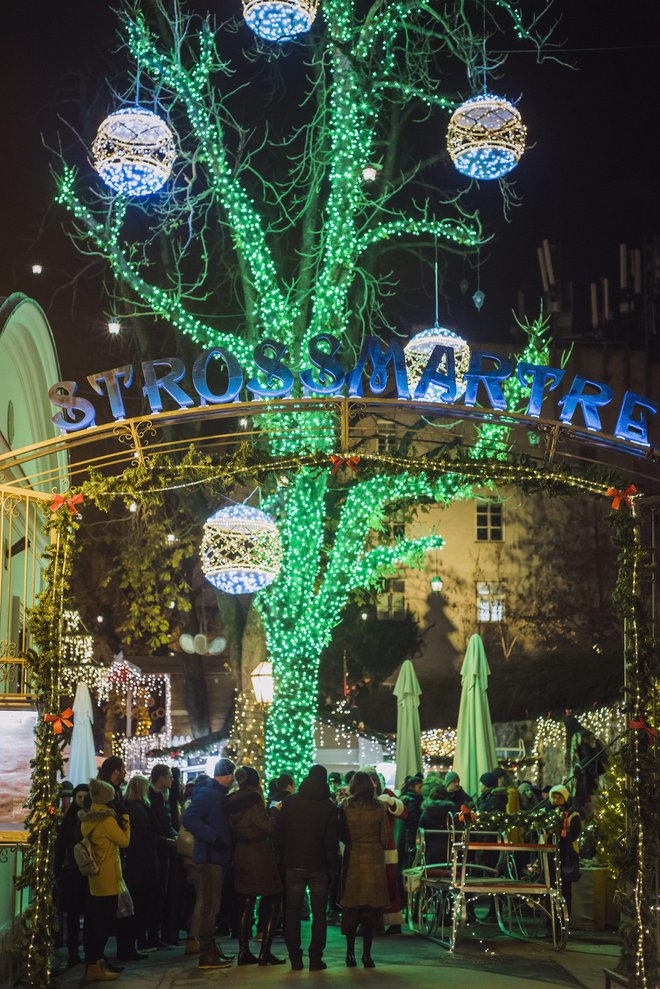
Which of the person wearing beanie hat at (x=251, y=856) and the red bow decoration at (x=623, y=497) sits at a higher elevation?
the red bow decoration at (x=623, y=497)

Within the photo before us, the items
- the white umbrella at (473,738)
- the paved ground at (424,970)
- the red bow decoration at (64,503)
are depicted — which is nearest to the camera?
the paved ground at (424,970)

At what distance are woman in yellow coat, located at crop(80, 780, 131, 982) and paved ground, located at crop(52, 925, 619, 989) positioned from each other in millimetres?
231

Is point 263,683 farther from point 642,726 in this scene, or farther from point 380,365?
point 642,726

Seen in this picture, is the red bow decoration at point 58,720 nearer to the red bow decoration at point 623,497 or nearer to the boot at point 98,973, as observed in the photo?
the boot at point 98,973

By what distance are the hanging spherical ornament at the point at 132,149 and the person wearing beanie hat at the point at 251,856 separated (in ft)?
20.9

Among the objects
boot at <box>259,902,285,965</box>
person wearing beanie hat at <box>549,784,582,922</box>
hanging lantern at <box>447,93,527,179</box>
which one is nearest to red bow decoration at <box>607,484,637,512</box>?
person wearing beanie hat at <box>549,784,582,922</box>

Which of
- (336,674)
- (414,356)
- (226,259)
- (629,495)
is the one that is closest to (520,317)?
(336,674)

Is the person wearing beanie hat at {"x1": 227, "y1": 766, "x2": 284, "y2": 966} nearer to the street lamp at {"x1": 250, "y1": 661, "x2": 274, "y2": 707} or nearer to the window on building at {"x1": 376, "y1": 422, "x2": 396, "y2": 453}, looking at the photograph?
the window on building at {"x1": 376, "y1": 422, "x2": 396, "y2": 453}

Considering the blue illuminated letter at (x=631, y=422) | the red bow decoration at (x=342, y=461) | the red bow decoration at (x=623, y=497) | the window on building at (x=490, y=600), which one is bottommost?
the red bow decoration at (x=623, y=497)

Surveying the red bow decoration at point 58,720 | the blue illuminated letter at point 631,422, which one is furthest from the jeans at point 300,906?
the blue illuminated letter at point 631,422

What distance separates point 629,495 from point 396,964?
4.76 metres

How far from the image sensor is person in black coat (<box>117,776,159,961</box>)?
461 inches

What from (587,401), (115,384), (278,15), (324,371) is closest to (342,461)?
(324,371)

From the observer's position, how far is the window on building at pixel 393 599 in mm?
41094
